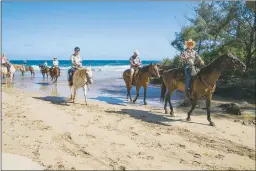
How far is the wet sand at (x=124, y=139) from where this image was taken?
573 centimetres

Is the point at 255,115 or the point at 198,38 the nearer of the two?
the point at 255,115

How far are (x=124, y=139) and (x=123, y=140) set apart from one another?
3.2 inches

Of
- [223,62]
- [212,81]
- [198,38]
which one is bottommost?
[212,81]

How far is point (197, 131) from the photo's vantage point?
822 cm

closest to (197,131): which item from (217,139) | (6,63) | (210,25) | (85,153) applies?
(217,139)

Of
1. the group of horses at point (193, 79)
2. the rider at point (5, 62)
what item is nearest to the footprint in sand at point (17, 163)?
the group of horses at point (193, 79)

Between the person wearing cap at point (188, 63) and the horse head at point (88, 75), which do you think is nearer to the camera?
the person wearing cap at point (188, 63)

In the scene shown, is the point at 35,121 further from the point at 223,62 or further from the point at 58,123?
the point at 223,62

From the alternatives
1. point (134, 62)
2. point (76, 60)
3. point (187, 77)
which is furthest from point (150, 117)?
point (134, 62)

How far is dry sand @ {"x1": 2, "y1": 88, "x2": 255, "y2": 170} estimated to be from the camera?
574 centimetres

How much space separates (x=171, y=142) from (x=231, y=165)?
1.64 metres

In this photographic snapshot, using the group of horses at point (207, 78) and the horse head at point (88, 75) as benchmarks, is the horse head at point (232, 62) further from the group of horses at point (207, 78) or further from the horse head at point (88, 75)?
the horse head at point (88, 75)

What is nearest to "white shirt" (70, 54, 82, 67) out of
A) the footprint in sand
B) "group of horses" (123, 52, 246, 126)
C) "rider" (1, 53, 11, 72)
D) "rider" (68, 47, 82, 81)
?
"rider" (68, 47, 82, 81)

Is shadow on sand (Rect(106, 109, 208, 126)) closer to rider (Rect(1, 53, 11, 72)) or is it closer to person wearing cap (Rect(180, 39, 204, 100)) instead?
person wearing cap (Rect(180, 39, 204, 100))
